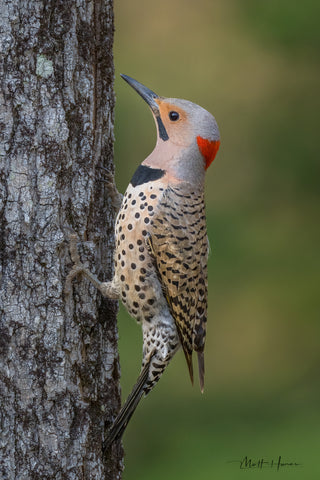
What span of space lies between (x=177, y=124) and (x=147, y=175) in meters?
0.25

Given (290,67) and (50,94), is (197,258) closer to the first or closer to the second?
(50,94)

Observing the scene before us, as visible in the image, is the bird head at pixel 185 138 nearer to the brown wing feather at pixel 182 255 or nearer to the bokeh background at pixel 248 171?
the brown wing feather at pixel 182 255

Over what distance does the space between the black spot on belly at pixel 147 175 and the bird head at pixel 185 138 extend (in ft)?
0.11

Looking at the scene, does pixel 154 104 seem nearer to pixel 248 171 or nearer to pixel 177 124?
pixel 177 124

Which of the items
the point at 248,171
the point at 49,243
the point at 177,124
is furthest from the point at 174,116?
the point at 248,171

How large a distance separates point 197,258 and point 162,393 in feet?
8.17

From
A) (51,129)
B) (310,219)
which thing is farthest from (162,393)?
(51,129)

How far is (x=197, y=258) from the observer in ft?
10.2

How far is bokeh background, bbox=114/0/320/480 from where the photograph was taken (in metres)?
5.49

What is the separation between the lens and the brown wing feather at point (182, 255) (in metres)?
2.98

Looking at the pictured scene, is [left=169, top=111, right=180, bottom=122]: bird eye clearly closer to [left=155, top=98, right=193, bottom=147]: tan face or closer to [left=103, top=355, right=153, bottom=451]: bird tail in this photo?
[left=155, top=98, right=193, bottom=147]: tan face

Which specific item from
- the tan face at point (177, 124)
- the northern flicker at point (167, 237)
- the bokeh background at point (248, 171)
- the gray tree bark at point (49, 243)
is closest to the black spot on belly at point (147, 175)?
the northern flicker at point (167, 237)

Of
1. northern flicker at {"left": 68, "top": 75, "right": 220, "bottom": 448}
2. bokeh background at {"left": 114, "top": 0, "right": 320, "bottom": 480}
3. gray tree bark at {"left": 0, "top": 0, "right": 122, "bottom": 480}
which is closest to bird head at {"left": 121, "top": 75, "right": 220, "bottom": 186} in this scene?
northern flicker at {"left": 68, "top": 75, "right": 220, "bottom": 448}

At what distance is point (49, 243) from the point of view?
2.59m
